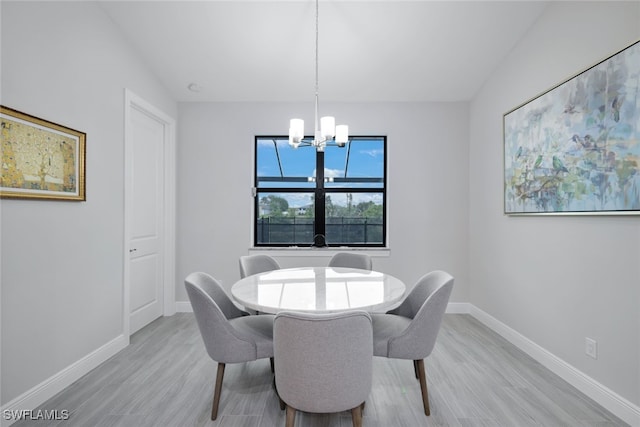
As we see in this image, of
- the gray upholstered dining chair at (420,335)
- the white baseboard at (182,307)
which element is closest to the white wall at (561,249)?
the gray upholstered dining chair at (420,335)

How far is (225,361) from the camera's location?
171 centimetres

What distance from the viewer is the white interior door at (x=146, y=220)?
10.1 ft

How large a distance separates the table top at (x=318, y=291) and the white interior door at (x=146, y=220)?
164 cm

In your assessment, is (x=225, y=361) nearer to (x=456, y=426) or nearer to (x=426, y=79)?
(x=456, y=426)

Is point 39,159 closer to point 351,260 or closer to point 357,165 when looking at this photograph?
point 351,260

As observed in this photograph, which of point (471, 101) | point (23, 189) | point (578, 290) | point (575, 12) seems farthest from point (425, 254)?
point (23, 189)

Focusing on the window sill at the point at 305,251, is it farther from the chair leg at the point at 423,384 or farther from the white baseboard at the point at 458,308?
the chair leg at the point at 423,384

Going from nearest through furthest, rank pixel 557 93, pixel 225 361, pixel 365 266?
pixel 225 361
pixel 557 93
pixel 365 266

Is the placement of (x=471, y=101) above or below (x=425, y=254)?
above

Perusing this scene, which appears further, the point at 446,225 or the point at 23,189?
the point at 446,225

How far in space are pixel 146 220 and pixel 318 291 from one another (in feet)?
7.75

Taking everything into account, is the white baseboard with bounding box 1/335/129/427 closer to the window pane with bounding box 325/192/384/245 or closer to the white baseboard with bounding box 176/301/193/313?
the white baseboard with bounding box 176/301/193/313

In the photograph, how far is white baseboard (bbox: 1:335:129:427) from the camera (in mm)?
1764

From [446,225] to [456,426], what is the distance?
7.93 feet
